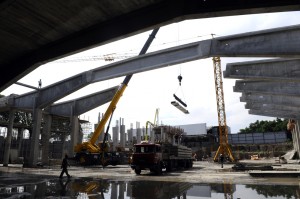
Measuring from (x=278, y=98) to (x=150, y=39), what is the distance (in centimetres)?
1565

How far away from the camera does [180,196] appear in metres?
10.2

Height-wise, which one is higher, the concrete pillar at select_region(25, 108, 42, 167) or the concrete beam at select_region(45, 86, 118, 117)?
the concrete beam at select_region(45, 86, 118, 117)

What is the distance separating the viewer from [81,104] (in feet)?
126

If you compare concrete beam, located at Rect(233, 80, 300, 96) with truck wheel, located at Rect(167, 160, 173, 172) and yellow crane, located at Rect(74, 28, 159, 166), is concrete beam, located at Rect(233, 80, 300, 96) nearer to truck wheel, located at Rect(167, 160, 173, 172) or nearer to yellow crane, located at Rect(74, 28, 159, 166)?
truck wheel, located at Rect(167, 160, 173, 172)

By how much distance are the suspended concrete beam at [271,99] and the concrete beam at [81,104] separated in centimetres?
1723

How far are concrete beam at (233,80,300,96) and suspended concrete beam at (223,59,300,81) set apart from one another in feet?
16.4

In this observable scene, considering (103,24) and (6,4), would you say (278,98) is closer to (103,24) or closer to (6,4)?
(103,24)

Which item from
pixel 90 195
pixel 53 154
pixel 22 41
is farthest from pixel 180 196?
pixel 53 154

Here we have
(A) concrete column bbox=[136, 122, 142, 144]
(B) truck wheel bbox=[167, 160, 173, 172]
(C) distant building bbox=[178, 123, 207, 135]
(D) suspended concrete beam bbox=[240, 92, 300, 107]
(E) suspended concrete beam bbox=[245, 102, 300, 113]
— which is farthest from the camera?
(C) distant building bbox=[178, 123, 207, 135]

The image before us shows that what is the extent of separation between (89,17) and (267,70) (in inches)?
563

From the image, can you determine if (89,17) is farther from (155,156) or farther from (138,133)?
(138,133)

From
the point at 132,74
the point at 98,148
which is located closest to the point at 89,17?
the point at 132,74

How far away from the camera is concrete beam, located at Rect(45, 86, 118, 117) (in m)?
36.6

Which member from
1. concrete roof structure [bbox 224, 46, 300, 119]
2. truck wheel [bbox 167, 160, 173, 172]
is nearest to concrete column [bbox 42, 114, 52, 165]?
truck wheel [bbox 167, 160, 173, 172]
